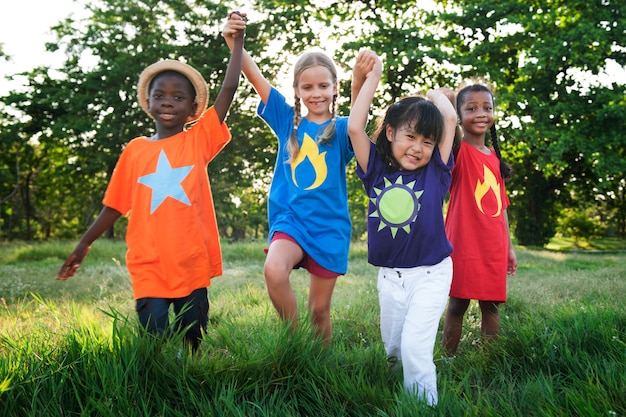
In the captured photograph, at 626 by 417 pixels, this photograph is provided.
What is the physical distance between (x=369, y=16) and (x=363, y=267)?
13.3m

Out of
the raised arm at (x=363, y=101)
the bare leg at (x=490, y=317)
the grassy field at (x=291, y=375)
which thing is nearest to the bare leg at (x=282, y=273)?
the grassy field at (x=291, y=375)

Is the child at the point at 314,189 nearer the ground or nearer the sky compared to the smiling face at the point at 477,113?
nearer the ground

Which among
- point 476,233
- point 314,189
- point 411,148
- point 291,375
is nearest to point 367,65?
point 411,148

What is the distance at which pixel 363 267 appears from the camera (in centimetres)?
1024

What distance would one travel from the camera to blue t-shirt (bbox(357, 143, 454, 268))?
2.88 metres

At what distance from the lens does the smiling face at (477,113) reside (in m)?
3.74

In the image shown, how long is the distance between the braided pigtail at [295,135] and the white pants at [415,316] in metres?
0.92

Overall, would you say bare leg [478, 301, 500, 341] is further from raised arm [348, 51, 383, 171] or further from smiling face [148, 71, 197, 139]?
smiling face [148, 71, 197, 139]

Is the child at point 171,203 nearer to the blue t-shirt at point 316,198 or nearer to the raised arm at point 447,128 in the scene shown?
the blue t-shirt at point 316,198

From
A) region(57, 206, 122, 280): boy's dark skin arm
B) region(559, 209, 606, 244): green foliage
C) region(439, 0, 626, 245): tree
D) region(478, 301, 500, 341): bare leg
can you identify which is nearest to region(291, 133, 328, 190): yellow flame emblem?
region(57, 206, 122, 280): boy's dark skin arm

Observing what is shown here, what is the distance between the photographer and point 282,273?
305 centimetres

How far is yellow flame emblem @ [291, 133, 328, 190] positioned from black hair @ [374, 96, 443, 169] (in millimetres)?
366

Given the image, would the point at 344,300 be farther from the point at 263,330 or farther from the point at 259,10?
the point at 259,10

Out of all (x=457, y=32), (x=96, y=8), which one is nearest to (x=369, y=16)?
(x=457, y=32)
